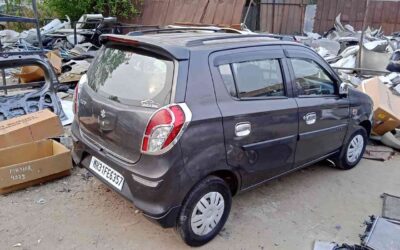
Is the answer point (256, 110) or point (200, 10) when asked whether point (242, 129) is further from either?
point (200, 10)

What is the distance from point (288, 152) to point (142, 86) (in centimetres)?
155

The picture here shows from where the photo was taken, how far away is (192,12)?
10219mm

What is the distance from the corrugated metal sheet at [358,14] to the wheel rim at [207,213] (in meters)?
11.4

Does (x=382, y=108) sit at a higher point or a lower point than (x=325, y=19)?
lower

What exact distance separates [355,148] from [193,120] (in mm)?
2766

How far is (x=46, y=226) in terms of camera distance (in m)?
3.17

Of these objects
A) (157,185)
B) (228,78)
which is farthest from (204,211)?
(228,78)

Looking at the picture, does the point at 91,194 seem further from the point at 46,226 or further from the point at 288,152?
the point at 288,152

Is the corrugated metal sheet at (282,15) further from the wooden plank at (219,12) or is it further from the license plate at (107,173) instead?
the license plate at (107,173)

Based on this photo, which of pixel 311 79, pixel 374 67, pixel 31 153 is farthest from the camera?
pixel 374 67

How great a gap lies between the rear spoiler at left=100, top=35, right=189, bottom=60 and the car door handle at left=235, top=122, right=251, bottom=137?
27.0 inches

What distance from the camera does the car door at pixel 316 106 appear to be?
11.6ft

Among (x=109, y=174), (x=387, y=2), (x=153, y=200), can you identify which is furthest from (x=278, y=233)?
(x=387, y=2)

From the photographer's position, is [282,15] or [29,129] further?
[282,15]
